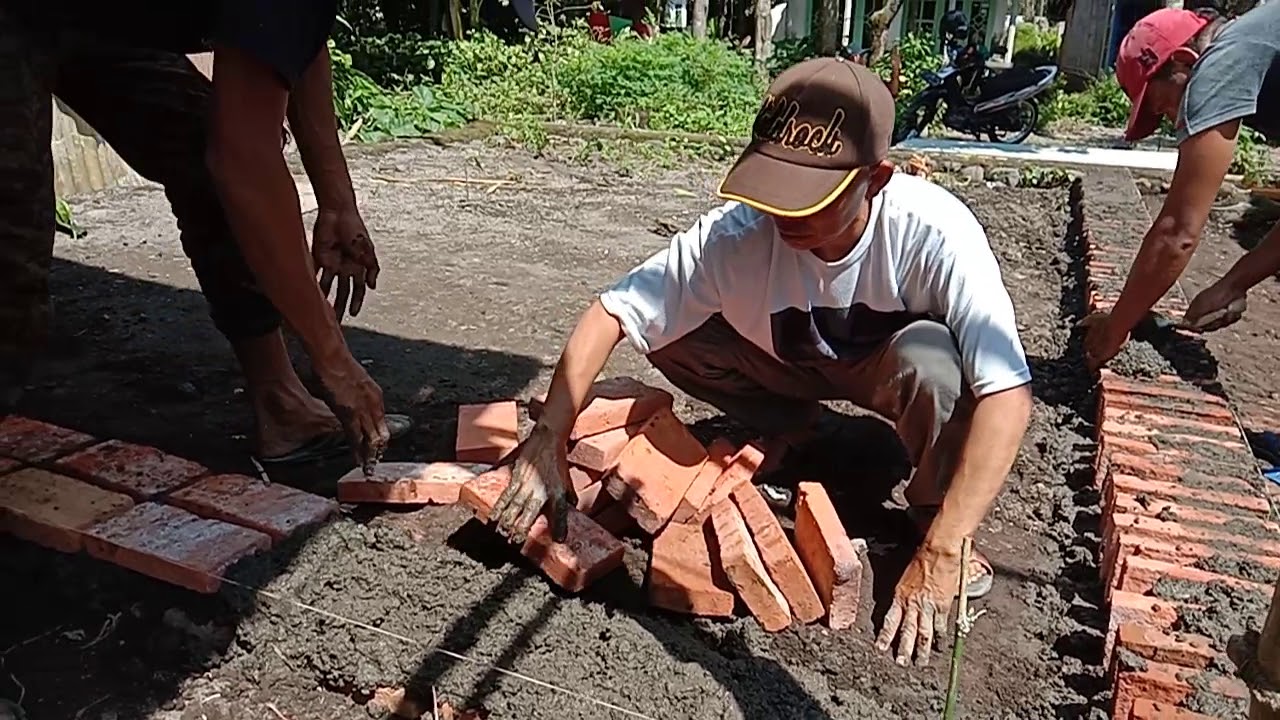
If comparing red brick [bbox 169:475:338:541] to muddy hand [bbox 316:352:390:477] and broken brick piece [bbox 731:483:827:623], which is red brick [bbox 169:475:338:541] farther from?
broken brick piece [bbox 731:483:827:623]

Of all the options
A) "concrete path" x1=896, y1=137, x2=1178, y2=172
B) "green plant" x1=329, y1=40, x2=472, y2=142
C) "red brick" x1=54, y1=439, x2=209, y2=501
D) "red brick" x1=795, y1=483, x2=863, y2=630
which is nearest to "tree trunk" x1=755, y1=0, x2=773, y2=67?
"concrete path" x1=896, y1=137, x2=1178, y2=172

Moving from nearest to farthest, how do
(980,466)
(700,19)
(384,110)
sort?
(980,466) < (384,110) < (700,19)

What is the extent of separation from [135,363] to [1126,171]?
21.4 feet

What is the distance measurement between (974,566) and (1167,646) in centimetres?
53

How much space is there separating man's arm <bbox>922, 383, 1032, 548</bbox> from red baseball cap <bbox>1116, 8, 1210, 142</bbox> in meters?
1.71

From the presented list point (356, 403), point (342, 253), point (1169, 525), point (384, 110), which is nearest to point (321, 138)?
point (342, 253)

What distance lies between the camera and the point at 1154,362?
11.2 feet

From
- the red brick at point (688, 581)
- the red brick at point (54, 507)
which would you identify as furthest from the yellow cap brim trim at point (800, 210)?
the red brick at point (54, 507)

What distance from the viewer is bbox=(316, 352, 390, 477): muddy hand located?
224 centimetres

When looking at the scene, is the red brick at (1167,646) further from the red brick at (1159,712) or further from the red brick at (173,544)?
the red brick at (173,544)

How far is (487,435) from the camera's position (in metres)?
2.78

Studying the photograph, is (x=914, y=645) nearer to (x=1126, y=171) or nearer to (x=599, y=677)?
(x=599, y=677)

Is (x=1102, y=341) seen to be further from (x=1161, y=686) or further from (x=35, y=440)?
(x=35, y=440)

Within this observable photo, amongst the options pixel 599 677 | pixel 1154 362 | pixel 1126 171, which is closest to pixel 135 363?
pixel 599 677
